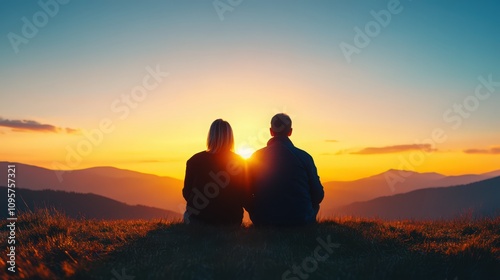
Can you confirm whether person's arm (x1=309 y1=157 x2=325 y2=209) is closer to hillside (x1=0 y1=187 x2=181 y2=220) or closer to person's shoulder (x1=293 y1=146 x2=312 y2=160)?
person's shoulder (x1=293 y1=146 x2=312 y2=160)

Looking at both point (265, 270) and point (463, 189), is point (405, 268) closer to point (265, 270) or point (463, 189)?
point (265, 270)

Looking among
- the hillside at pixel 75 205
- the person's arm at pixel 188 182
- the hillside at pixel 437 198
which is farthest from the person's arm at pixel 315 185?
the hillside at pixel 437 198

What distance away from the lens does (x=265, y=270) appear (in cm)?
572

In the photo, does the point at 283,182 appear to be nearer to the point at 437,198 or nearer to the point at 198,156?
the point at 198,156

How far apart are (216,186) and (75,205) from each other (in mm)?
21435

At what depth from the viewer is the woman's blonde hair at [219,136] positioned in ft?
29.3

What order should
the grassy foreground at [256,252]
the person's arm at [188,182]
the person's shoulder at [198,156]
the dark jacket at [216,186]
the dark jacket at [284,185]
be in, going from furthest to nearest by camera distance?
the person's arm at [188,182] → the person's shoulder at [198,156] → the dark jacket at [216,186] → the dark jacket at [284,185] → the grassy foreground at [256,252]

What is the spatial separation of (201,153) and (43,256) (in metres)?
3.73

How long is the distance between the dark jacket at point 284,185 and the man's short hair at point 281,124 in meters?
0.14

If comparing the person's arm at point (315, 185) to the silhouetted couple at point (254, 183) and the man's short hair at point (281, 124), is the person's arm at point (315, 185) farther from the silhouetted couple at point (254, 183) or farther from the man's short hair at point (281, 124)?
the man's short hair at point (281, 124)

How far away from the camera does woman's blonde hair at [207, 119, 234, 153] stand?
8.93 metres

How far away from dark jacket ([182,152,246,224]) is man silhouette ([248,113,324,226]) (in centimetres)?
40

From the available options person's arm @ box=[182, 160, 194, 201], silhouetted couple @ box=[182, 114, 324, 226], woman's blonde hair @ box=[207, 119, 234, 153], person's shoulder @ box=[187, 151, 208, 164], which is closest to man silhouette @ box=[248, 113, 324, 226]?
silhouetted couple @ box=[182, 114, 324, 226]

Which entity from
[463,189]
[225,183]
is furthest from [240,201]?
[463,189]
